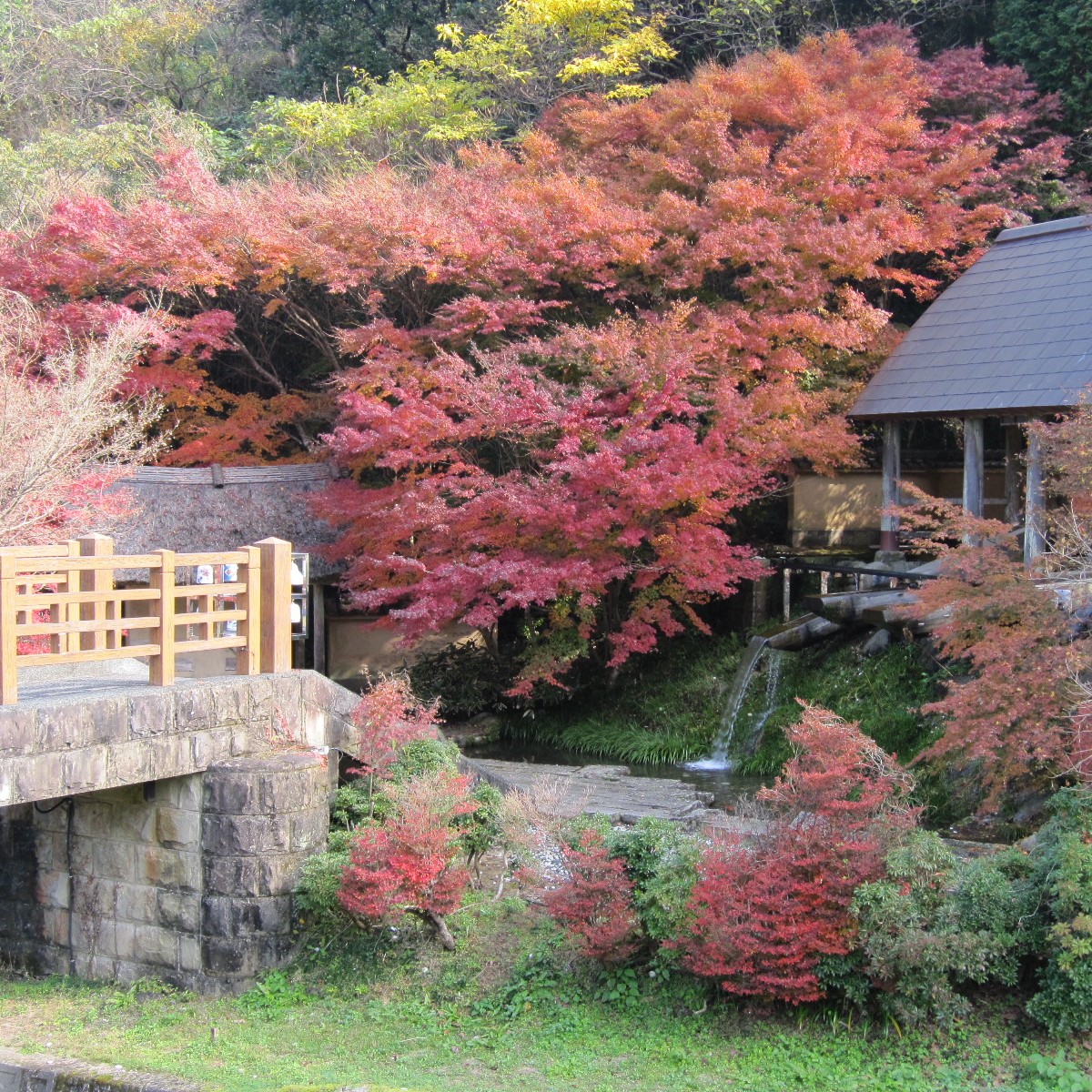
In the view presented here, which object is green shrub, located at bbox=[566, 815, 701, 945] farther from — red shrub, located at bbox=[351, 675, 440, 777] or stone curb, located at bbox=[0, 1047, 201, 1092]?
stone curb, located at bbox=[0, 1047, 201, 1092]

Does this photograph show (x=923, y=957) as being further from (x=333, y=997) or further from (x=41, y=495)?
(x=41, y=495)

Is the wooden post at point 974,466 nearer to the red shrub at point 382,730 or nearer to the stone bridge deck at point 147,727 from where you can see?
the red shrub at point 382,730

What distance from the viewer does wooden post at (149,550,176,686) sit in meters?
8.16

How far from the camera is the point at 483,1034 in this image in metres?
7.34

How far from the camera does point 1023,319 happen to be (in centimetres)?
1465

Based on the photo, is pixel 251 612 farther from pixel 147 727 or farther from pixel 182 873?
pixel 182 873

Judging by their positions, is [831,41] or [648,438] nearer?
[648,438]

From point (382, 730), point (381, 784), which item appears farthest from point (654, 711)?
point (381, 784)

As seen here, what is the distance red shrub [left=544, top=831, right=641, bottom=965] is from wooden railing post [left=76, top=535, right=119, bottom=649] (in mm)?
3618

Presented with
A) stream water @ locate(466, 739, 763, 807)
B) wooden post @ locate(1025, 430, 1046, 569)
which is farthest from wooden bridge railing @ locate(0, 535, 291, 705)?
wooden post @ locate(1025, 430, 1046, 569)

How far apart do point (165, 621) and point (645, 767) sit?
7769 mm

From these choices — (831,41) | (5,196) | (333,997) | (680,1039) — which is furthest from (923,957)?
(5,196)

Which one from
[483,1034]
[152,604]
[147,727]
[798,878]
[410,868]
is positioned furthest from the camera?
[152,604]

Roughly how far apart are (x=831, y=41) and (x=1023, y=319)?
544cm
